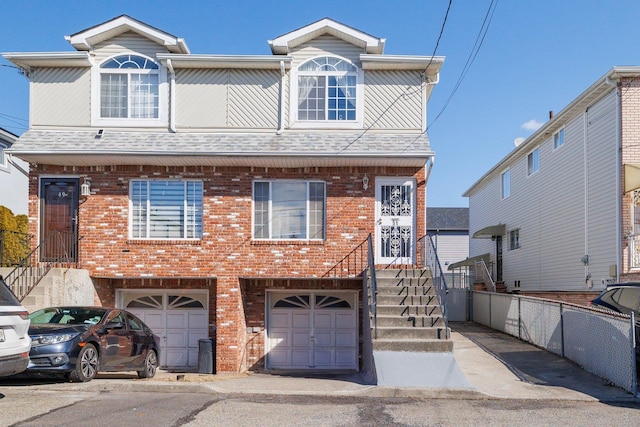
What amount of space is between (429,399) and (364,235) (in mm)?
6379

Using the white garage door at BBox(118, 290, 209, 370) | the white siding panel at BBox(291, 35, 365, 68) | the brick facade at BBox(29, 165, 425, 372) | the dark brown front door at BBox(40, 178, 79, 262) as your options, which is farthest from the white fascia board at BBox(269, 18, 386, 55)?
the white garage door at BBox(118, 290, 209, 370)

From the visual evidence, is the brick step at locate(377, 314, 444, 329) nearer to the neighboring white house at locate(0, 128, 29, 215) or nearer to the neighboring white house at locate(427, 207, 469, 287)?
the neighboring white house at locate(0, 128, 29, 215)

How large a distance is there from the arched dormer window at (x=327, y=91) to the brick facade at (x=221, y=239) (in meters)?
1.50

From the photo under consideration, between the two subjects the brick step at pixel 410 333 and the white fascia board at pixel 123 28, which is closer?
the brick step at pixel 410 333

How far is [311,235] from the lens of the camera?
54.1ft

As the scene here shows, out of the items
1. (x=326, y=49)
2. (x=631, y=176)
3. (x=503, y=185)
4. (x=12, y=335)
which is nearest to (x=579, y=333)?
(x=631, y=176)

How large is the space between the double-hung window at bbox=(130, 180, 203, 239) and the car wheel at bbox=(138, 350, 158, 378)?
3399mm

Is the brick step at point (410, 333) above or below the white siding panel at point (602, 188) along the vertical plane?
below

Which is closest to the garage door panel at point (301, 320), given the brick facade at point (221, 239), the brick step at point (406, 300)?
the brick facade at point (221, 239)

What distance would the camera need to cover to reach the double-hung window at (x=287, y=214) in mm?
16484

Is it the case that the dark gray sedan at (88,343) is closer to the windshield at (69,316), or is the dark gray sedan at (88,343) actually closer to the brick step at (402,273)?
the windshield at (69,316)

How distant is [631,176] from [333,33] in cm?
824

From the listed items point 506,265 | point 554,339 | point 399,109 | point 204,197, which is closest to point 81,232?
point 204,197

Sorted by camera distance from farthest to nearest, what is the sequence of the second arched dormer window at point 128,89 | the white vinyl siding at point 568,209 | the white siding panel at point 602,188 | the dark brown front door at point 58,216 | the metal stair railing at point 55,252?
1. the white vinyl siding at point 568,209
2. the white siding panel at point 602,188
3. the second arched dormer window at point 128,89
4. the dark brown front door at point 58,216
5. the metal stair railing at point 55,252
